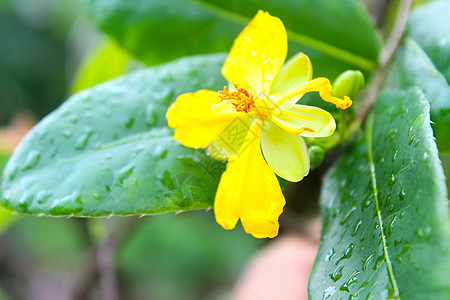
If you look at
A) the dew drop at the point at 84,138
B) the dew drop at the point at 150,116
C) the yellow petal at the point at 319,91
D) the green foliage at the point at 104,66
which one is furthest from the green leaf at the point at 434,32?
the green foliage at the point at 104,66

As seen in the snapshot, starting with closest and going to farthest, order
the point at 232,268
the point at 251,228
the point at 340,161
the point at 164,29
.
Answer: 1. the point at 251,228
2. the point at 340,161
3. the point at 164,29
4. the point at 232,268

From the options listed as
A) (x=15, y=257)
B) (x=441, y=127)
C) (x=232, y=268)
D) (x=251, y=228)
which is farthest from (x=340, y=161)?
(x=15, y=257)

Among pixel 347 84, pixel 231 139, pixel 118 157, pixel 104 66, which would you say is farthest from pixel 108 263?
pixel 347 84

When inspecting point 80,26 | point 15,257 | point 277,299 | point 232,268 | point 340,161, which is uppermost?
point 340,161

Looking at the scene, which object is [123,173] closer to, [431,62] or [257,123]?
[257,123]

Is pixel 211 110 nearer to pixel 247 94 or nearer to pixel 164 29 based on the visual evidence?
pixel 247 94

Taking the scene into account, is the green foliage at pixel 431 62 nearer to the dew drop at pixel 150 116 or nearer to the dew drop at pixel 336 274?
the dew drop at pixel 336 274

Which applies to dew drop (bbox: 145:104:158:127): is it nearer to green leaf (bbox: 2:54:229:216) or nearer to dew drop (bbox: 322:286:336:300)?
green leaf (bbox: 2:54:229:216)
